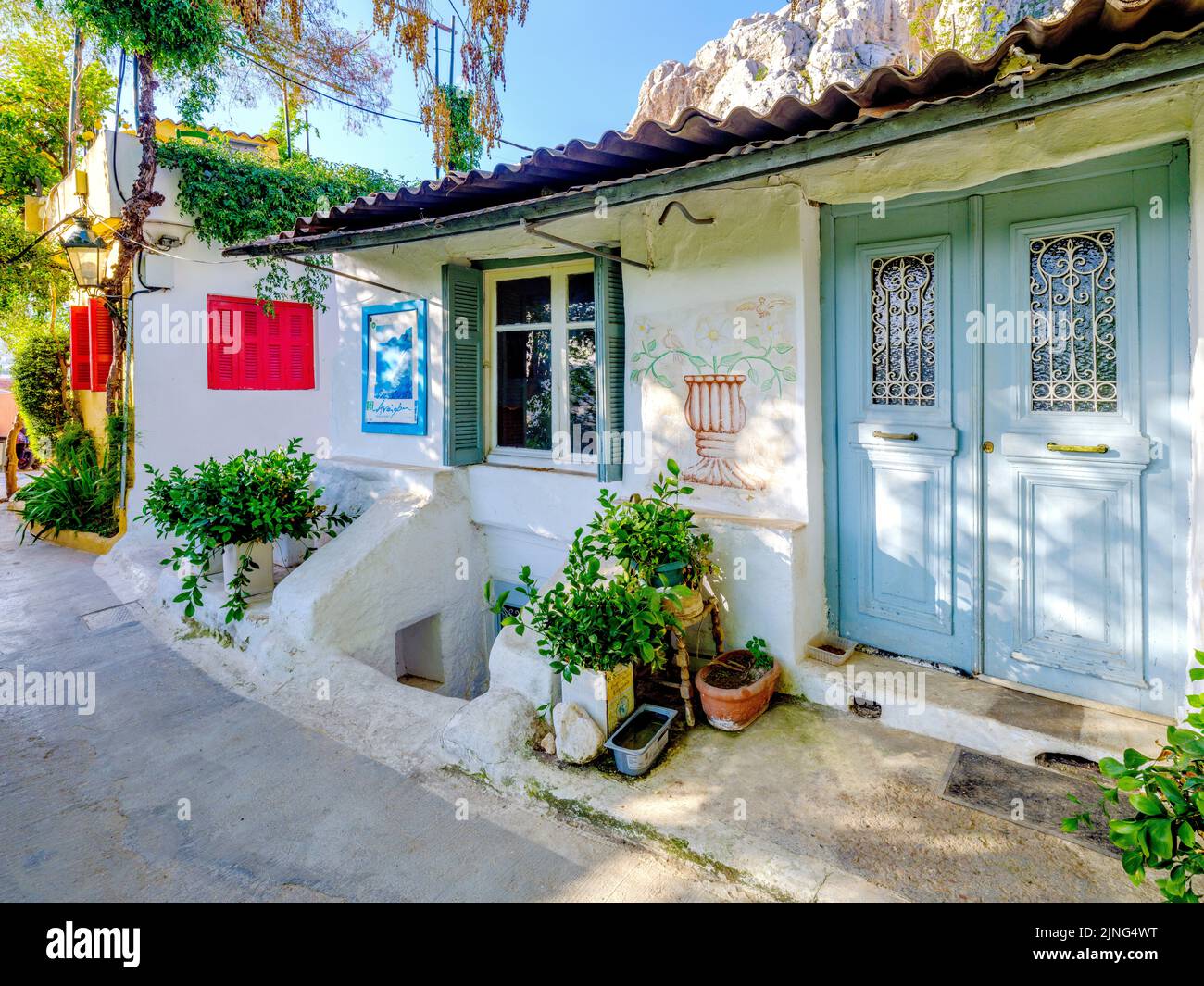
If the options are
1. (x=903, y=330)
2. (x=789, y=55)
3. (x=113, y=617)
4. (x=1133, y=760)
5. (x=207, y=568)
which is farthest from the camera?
(x=789, y=55)

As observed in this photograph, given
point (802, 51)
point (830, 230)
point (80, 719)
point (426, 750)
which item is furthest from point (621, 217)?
point (802, 51)

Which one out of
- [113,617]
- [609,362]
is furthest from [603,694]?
[113,617]

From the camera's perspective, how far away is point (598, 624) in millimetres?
3357

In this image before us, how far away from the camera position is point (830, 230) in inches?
159

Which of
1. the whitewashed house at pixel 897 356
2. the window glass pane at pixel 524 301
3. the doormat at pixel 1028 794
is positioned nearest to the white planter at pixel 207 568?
the whitewashed house at pixel 897 356

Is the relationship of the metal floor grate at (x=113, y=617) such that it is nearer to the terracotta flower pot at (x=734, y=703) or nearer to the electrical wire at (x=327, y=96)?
the terracotta flower pot at (x=734, y=703)

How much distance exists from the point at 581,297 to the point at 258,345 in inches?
237

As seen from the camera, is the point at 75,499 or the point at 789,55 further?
the point at 789,55

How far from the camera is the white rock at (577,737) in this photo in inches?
132

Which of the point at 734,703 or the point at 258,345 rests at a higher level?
the point at 258,345

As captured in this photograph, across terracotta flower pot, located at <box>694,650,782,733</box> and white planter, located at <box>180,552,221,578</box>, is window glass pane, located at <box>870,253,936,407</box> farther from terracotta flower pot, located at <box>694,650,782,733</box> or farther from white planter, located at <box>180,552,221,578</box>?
white planter, located at <box>180,552,221,578</box>

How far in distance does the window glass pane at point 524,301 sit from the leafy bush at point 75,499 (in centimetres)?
612

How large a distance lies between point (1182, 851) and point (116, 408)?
10492 millimetres

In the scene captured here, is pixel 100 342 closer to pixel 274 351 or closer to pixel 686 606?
pixel 274 351
